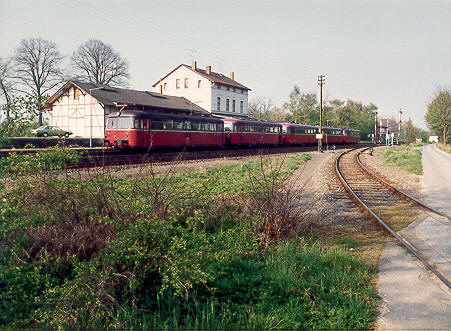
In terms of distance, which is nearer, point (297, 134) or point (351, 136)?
point (297, 134)

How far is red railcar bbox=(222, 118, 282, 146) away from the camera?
30195 millimetres

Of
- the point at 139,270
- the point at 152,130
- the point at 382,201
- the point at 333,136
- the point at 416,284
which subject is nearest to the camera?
the point at 139,270

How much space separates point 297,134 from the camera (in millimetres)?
40219

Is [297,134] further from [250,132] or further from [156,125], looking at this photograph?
[156,125]

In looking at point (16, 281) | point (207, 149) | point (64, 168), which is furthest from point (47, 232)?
point (207, 149)

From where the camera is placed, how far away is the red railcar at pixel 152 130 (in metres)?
20.7

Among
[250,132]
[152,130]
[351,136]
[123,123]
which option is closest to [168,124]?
[152,130]

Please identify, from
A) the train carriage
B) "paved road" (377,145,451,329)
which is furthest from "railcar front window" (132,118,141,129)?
the train carriage

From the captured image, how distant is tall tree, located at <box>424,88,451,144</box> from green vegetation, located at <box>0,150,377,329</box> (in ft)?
185

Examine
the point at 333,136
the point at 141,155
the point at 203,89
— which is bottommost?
the point at 141,155

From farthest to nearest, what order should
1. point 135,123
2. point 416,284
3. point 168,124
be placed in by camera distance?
1. point 168,124
2. point 135,123
3. point 416,284

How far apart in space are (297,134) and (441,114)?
90.7ft

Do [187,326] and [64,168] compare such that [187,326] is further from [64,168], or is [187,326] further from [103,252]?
[64,168]

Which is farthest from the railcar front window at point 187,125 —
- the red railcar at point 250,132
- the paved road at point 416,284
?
the paved road at point 416,284
